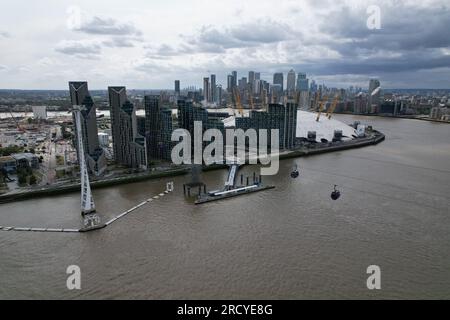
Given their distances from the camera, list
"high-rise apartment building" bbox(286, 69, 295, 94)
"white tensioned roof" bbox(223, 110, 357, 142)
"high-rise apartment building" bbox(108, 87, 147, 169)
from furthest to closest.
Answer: "high-rise apartment building" bbox(286, 69, 295, 94) < "white tensioned roof" bbox(223, 110, 357, 142) < "high-rise apartment building" bbox(108, 87, 147, 169)

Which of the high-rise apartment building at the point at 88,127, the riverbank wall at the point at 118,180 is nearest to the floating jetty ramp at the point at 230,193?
the riverbank wall at the point at 118,180

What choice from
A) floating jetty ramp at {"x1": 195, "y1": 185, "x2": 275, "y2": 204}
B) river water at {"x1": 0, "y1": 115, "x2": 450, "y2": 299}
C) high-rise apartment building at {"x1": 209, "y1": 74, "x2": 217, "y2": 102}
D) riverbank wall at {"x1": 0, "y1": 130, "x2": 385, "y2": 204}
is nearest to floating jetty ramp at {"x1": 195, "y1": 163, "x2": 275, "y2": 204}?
floating jetty ramp at {"x1": 195, "y1": 185, "x2": 275, "y2": 204}

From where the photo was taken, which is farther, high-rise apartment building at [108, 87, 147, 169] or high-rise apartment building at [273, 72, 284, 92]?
high-rise apartment building at [273, 72, 284, 92]

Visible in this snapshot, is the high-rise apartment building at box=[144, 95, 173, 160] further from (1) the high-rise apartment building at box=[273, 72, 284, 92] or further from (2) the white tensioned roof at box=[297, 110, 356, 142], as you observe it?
(1) the high-rise apartment building at box=[273, 72, 284, 92]

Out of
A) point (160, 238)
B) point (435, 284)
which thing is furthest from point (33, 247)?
point (435, 284)

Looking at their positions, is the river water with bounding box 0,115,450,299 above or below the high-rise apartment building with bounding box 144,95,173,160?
below

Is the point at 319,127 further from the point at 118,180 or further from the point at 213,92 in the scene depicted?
the point at 213,92

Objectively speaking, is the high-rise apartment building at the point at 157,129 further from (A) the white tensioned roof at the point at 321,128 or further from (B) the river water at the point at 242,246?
(A) the white tensioned roof at the point at 321,128

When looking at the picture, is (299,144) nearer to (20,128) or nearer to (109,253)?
(109,253)
